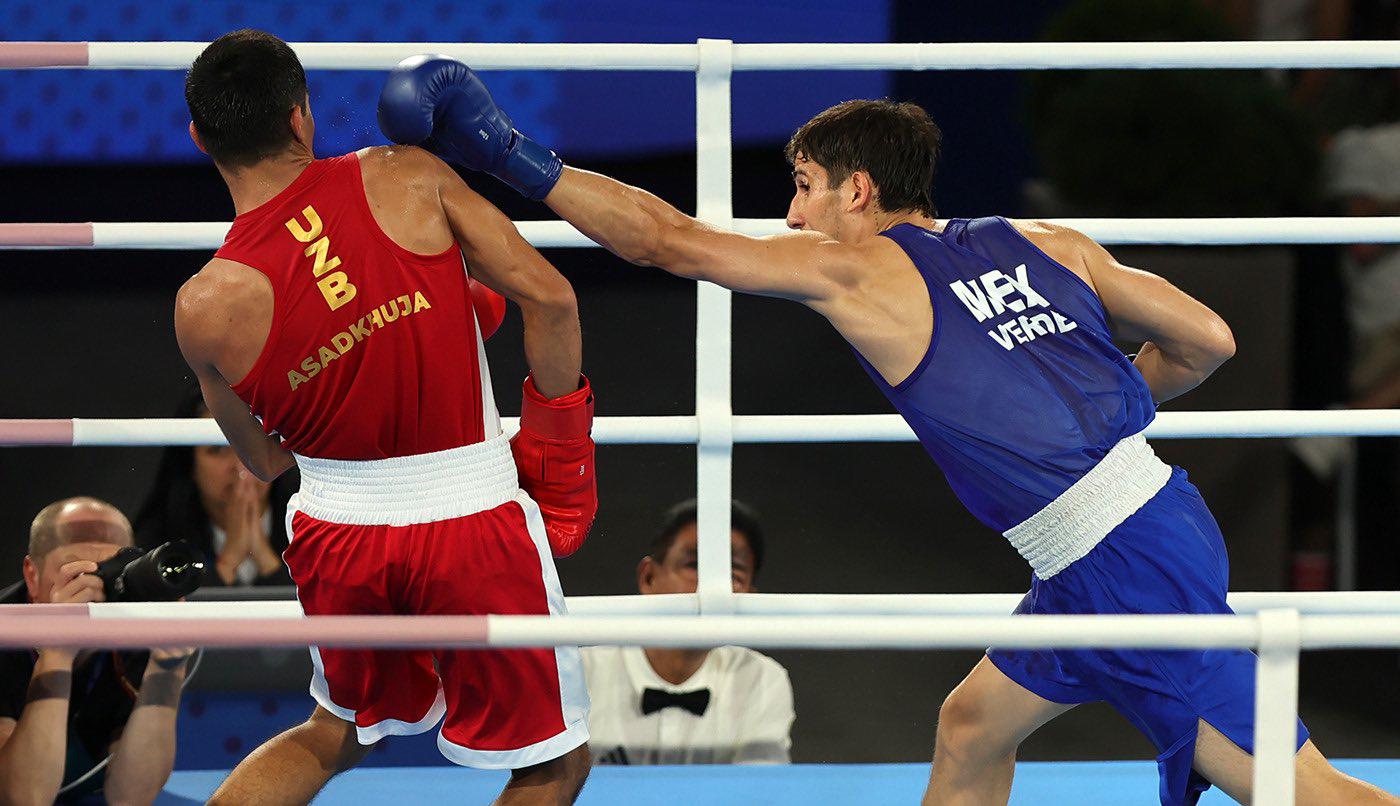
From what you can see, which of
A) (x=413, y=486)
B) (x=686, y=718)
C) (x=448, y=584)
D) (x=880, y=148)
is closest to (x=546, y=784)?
(x=448, y=584)

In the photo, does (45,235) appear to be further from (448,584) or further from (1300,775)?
(1300,775)

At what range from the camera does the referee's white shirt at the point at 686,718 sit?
2.93 meters

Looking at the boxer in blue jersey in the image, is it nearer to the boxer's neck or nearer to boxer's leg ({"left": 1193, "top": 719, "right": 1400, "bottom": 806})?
boxer's leg ({"left": 1193, "top": 719, "right": 1400, "bottom": 806})

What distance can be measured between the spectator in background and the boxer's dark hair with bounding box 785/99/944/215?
196 cm

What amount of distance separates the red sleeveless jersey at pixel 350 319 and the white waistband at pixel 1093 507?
700mm

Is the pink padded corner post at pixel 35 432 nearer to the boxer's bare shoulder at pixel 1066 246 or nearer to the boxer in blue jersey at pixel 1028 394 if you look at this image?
the boxer in blue jersey at pixel 1028 394

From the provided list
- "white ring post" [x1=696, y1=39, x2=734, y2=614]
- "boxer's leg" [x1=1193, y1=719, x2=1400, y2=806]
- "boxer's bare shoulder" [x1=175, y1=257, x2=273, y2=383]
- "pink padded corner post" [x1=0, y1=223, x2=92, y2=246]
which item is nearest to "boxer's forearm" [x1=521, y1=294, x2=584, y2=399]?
"boxer's bare shoulder" [x1=175, y1=257, x2=273, y2=383]

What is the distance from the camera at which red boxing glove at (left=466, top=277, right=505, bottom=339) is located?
1946 mm

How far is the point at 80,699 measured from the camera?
245 cm

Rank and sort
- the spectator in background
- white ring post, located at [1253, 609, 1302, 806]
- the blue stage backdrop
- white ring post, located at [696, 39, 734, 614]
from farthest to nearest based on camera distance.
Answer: the blue stage backdrop, the spectator in background, white ring post, located at [696, 39, 734, 614], white ring post, located at [1253, 609, 1302, 806]

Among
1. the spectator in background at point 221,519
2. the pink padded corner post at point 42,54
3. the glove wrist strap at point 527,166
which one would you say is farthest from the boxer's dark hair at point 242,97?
the spectator in background at point 221,519

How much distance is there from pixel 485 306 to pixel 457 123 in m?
0.25

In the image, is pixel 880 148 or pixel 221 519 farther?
pixel 221 519

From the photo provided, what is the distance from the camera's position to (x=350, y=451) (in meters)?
1.81
